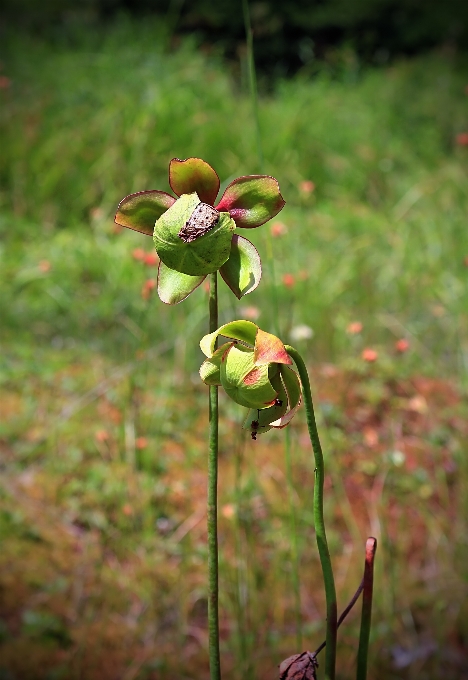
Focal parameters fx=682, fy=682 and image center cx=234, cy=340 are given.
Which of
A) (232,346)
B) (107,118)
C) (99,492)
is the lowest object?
(99,492)

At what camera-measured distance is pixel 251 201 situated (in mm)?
371

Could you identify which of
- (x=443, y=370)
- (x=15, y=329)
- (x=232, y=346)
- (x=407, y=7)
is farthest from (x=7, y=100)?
(x=407, y=7)

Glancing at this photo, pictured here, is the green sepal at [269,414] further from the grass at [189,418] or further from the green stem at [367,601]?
the grass at [189,418]

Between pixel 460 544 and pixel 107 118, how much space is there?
8.96 feet

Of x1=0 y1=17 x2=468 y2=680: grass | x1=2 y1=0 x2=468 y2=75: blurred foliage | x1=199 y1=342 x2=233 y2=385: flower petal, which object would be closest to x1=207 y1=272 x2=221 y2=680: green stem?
x1=199 y1=342 x2=233 y2=385: flower petal

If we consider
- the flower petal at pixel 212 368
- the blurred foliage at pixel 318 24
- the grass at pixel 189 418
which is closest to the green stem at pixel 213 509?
the flower petal at pixel 212 368

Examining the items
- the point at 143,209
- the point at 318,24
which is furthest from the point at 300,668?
the point at 318,24

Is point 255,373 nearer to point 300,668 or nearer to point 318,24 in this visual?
point 300,668

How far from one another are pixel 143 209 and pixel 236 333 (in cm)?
9

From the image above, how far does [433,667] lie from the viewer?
3.89ft

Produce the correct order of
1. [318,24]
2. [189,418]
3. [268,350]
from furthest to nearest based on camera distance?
[318,24], [189,418], [268,350]

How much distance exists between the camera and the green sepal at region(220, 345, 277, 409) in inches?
12.8

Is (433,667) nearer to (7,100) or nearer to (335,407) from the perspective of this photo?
(335,407)

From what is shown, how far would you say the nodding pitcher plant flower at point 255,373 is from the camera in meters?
0.32
